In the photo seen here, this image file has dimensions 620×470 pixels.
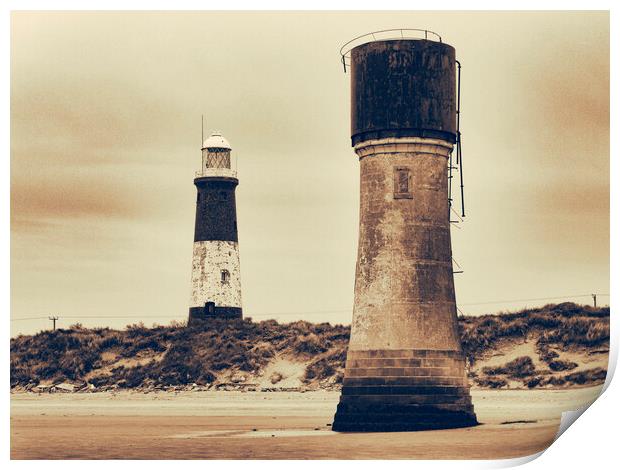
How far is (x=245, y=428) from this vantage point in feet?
114

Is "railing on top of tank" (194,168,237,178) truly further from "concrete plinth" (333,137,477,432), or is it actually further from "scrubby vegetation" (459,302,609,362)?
"concrete plinth" (333,137,477,432)

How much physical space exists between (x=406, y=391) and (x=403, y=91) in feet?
16.5

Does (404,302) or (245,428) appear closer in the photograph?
(404,302)

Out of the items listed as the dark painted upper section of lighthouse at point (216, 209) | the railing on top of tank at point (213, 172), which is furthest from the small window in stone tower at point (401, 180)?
the railing on top of tank at point (213, 172)

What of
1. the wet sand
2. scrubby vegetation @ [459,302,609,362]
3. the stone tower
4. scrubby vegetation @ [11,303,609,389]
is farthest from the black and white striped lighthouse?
the stone tower

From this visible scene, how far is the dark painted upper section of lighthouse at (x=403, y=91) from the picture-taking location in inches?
1162

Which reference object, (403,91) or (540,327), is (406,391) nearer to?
(403,91)

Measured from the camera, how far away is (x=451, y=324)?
98.4 ft

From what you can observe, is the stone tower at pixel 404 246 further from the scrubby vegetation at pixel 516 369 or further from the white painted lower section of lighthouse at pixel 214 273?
the white painted lower section of lighthouse at pixel 214 273

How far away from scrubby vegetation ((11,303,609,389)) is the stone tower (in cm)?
1251

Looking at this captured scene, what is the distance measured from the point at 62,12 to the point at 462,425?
961 cm

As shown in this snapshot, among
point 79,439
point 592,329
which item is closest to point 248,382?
point 592,329

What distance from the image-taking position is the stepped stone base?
2953cm

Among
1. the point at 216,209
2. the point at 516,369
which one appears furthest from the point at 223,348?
the point at 516,369
